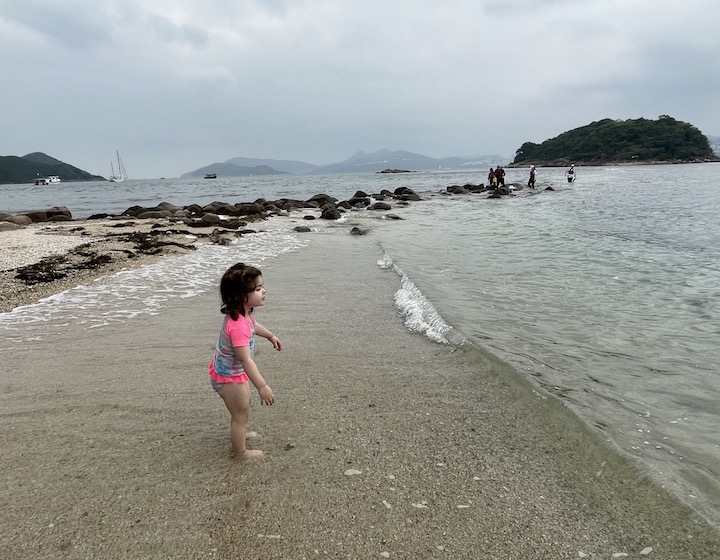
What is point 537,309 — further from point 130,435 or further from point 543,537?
point 130,435

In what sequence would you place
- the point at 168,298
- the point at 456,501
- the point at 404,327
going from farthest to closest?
the point at 168,298, the point at 404,327, the point at 456,501

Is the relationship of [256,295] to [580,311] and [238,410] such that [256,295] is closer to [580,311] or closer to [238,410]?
[238,410]

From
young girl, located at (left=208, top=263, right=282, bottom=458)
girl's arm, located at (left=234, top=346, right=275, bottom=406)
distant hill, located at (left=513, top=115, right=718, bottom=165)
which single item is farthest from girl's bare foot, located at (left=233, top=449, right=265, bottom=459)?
distant hill, located at (left=513, top=115, right=718, bottom=165)

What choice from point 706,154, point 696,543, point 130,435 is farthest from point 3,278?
point 706,154

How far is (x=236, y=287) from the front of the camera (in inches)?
126

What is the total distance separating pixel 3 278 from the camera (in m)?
9.55

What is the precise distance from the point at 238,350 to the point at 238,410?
54cm

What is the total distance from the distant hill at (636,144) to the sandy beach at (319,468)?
142816 mm

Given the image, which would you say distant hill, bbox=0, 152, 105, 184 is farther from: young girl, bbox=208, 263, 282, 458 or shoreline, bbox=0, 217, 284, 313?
young girl, bbox=208, 263, 282, 458

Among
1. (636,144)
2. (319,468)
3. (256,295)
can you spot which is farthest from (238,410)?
(636,144)

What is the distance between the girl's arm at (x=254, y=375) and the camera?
3061 millimetres

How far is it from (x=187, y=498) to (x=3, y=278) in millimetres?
9420

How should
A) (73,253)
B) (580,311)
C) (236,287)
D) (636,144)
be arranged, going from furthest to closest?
(636,144)
(73,253)
(580,311)
(236,287)

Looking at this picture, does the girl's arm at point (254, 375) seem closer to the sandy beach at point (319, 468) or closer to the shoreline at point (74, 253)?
the sandy beach at point (319, 468)
